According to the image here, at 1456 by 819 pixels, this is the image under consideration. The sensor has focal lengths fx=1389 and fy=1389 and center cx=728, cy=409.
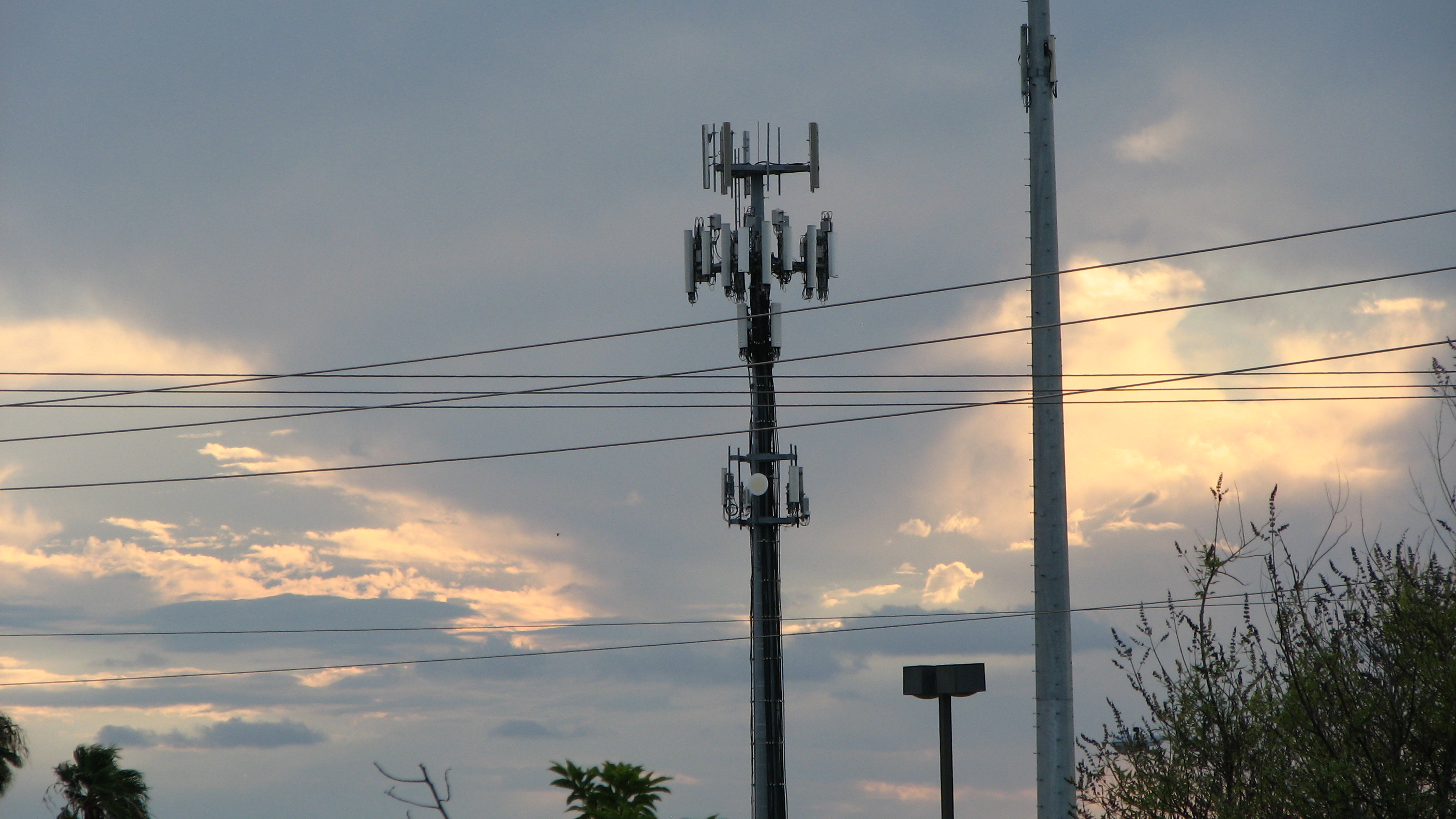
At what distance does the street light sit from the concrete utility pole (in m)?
1.81

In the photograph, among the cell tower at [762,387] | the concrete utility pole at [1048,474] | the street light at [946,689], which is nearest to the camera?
the concrete utility pole at [1048,474]

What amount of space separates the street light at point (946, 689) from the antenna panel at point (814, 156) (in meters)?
18.7

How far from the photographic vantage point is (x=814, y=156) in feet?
110

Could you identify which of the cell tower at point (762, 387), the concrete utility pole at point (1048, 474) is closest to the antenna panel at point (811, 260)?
the cell tower at point (762, 387)

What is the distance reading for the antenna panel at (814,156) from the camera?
33.5 meters

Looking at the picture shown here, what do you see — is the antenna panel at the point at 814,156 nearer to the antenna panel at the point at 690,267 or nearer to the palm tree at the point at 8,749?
the antenna panel at the point at 690,267

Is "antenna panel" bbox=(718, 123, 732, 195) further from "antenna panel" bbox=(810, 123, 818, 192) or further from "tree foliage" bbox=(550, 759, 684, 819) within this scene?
"tree foliage" bbox=(550, 759, 684, 819)

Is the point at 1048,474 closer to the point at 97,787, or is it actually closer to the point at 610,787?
the point at 610,787

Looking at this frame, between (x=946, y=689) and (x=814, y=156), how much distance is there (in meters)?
19.4

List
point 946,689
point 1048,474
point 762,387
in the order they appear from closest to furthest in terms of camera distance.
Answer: point 1048,474 → point 946,689 → point 762,387

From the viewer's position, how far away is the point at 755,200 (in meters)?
33.6

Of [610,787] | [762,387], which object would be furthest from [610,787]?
[762,387]

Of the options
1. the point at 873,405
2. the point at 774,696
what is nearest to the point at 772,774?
the point at 774,696

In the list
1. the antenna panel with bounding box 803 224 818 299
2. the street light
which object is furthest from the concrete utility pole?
the antenna panel with bounding box 803 224 818 299
